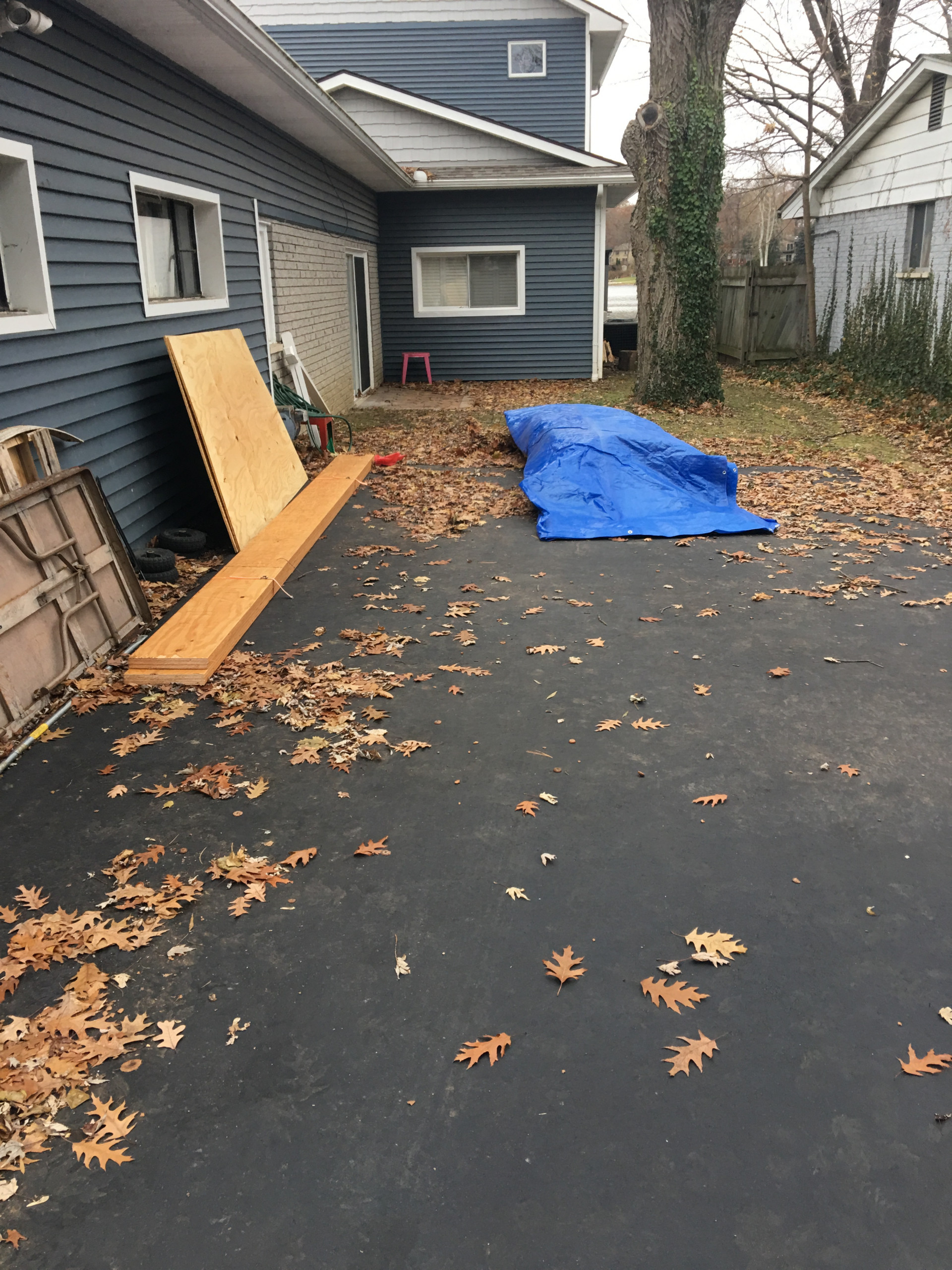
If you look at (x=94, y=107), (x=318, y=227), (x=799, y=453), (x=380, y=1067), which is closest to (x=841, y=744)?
(x=380, y=1067)

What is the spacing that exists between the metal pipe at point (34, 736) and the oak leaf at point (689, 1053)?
3.04 metres

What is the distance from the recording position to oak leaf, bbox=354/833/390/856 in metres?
3.50

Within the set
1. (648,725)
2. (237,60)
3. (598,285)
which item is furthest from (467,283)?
(648,725)

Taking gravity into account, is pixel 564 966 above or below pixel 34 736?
below

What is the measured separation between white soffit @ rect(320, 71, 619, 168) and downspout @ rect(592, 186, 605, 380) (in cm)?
95

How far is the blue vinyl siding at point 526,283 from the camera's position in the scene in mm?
17328

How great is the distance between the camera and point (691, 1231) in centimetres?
209

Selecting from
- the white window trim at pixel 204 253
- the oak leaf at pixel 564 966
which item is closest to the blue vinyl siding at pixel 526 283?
the white window trim at pixel 204 253

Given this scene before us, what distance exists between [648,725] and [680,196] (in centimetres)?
1170

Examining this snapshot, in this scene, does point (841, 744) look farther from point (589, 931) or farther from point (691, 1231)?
point (691, 1231)

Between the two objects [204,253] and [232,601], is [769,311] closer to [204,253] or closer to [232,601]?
[204,253]

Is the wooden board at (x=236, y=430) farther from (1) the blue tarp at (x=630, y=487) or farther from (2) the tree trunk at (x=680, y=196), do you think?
(2) the tree trunk at (x=680, y=196)

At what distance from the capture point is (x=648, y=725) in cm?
448

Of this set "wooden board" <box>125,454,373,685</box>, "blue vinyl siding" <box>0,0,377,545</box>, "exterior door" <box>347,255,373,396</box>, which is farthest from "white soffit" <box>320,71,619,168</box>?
"wooden board" <box>125,454,373,685</box>
